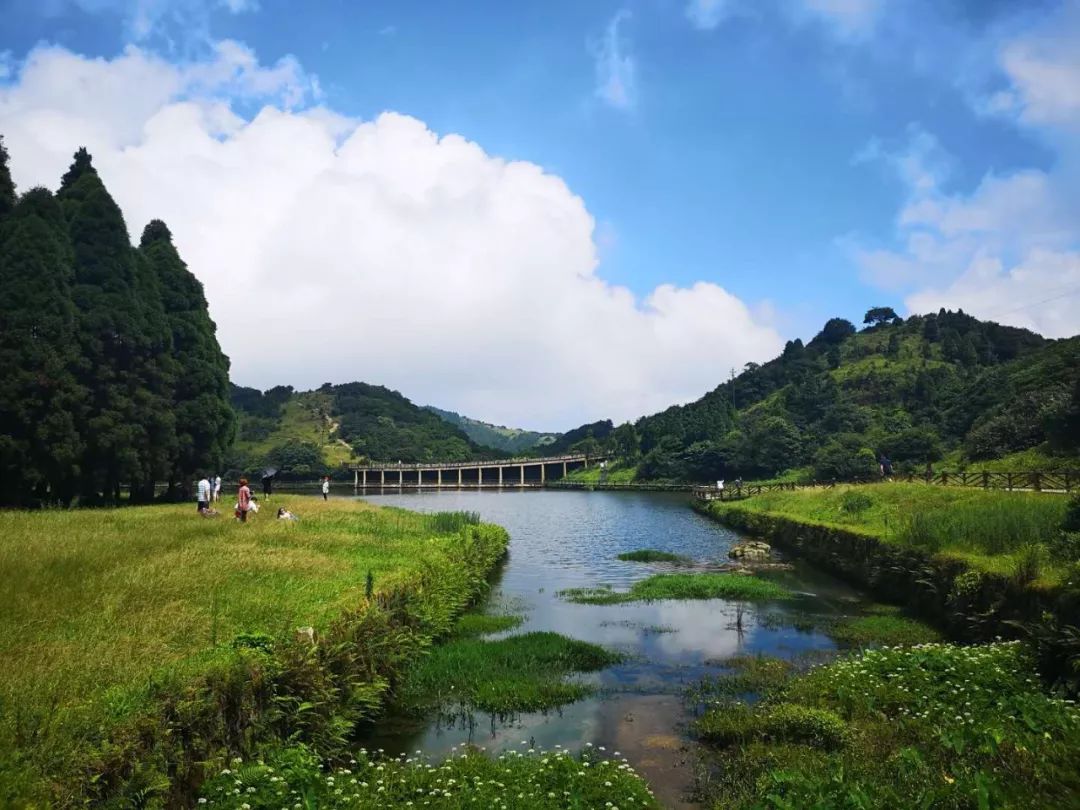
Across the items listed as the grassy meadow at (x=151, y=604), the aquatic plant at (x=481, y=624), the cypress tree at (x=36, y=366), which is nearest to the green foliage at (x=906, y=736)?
the grassy meadow at (x=151, y=604)

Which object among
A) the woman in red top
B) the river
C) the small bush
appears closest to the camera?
the river

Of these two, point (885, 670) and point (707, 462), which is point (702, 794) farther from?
point (707, 462)

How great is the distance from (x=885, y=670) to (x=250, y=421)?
640 ft

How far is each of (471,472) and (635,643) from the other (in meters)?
152

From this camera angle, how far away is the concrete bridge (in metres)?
152

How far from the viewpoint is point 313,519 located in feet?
101

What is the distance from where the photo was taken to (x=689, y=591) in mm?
26609

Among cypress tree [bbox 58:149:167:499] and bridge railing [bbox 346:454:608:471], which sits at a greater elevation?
cypress tree [bbox 58:149:167:499]

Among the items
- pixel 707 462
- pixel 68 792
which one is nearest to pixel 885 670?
pixel 68 792

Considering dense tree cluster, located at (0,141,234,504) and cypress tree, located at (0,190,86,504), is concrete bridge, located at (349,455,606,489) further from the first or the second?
cypress tree, located at (0,190,86,504)

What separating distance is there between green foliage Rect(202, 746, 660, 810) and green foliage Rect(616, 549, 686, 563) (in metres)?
27.8

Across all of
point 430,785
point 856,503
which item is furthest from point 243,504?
point 856,503

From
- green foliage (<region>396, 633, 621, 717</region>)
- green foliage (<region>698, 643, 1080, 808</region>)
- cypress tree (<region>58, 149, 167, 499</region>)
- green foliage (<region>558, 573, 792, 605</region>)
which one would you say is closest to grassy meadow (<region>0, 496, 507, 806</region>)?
green foliage (<region>396, 633, 621, 717</region>)

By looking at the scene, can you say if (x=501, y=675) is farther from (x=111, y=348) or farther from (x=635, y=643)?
(x=111, y=348)
